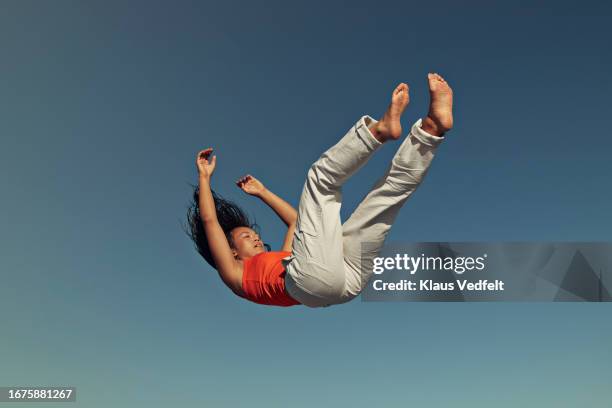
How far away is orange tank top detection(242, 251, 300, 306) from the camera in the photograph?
17.8 ft

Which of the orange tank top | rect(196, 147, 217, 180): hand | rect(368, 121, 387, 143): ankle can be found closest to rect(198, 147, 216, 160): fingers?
rect(196, 147, 217, 180): hand

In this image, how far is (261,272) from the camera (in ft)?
18.4

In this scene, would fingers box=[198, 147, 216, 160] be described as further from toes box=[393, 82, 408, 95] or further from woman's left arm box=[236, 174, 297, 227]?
toes box=[393, 82, 408, 95]

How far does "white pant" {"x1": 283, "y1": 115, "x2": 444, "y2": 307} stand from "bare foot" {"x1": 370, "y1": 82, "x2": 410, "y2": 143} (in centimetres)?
6

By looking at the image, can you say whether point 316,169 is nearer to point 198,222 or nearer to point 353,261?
point 353,261

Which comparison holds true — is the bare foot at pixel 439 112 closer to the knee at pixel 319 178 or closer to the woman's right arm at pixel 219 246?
the knee at pixel 319 178

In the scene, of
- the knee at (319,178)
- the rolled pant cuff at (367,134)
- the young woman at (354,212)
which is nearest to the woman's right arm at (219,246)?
the young woman at (354,212)

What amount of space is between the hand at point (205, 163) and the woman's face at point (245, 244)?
74cm

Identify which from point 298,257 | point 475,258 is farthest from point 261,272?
point 475,258

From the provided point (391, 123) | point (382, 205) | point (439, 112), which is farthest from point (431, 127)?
point (382, 205)

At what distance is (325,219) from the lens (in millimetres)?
4770

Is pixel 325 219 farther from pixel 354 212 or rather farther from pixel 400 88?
pixel 400 88

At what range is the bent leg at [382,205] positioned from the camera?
451 centimetres

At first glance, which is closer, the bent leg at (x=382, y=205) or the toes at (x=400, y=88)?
the bent leg at (x=382, y=205)
